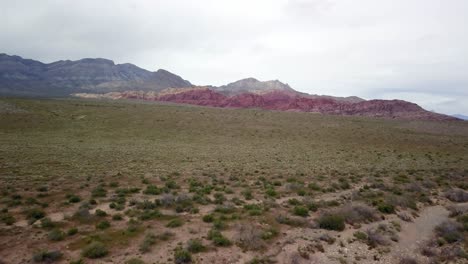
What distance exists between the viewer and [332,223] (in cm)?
1353

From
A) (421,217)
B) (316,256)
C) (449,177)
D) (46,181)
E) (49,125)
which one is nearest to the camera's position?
(316,256)

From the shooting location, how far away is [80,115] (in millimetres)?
61844

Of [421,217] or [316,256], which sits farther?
[421,217]

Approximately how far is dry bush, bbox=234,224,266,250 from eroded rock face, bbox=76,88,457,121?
10826 centimetres

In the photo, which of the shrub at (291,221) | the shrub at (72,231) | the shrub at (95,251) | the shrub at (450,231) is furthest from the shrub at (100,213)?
the shrub at (450,231)

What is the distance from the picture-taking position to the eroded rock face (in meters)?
Answer: 120

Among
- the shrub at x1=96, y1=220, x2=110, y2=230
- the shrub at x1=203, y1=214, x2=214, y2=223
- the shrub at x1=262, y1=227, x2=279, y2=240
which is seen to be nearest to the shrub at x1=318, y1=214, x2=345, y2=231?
the shrub at x1=262, y1=227, x2=279, y2=240

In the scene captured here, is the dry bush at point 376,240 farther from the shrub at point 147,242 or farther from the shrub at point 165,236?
the shrub at point 147,242

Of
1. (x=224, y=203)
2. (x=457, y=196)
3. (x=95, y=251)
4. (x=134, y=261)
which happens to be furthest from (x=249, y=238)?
(x=457, y=196)

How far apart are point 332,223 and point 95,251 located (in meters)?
9.15

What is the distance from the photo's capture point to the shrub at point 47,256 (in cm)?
984

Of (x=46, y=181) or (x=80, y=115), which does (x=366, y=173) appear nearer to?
(x=46, y=181)

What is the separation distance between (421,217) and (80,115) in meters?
60.6

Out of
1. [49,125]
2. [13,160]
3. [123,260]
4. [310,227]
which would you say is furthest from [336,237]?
[49,125]
